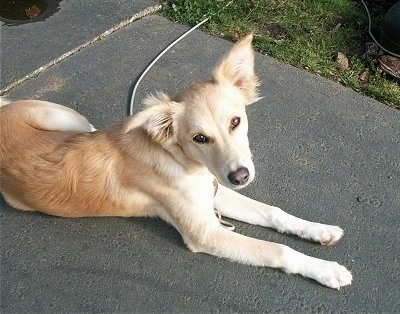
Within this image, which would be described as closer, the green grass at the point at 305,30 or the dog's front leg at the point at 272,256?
the dog's front leg at the point at 272,256

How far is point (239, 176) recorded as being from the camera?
251 centimetres

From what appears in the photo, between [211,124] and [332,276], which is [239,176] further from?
[332,276]

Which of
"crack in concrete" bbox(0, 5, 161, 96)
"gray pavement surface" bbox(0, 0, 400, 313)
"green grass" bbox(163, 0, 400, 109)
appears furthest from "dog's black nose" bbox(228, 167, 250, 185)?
"crack in concrete" bbox(0, 5, 161, 96)

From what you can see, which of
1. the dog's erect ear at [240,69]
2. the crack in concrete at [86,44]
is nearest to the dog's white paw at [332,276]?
the dog's erect ear at [240,69]

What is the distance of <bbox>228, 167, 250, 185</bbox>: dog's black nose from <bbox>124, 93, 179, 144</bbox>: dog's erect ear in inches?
17.1

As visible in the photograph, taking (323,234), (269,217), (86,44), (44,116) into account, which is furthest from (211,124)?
(86,44)

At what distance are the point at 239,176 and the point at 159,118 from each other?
0.54 meters

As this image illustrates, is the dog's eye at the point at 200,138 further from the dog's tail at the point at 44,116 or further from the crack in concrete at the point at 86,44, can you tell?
the crack in concrete at the point at 86,44

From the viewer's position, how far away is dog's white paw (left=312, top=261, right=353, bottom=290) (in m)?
2.76

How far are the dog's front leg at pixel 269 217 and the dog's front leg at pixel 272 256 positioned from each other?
214 mm

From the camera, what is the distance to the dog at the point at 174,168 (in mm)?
2605

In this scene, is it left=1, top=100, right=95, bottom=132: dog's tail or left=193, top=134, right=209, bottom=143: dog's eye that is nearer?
left=193, top=134, right=209, bottom=143: dog's eye

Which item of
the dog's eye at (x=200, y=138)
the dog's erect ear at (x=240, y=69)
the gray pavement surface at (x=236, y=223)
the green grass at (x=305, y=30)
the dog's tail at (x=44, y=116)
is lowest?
the gray pavement surface at (x=236, y=223)

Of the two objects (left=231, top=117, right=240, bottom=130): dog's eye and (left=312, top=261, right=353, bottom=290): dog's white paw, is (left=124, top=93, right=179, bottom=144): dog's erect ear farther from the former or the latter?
(left=312, top=261, right=353, bottom=290): dog's white paw
